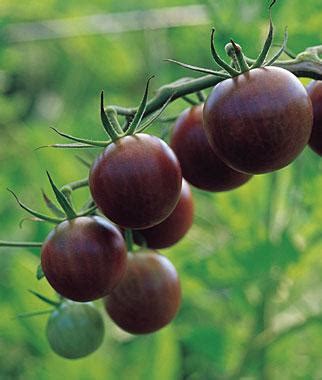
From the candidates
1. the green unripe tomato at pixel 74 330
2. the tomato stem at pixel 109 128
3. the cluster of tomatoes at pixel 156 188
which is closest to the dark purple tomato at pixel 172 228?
the cluster of tomatoes at pixel 156 188

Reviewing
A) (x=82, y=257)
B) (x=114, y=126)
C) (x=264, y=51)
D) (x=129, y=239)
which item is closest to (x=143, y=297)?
(x=129, y=239)

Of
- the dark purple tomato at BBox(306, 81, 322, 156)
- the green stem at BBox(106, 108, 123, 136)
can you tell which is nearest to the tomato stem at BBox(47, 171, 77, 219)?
the green stem at BBox(106, 108, 123, 136)

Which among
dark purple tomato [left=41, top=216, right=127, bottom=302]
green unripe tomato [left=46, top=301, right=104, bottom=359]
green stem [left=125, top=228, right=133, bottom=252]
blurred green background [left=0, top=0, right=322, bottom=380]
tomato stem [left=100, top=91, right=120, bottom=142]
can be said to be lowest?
blurred green background [left=0, top=0, right=322, bottom=380]

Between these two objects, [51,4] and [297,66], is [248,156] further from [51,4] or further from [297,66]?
[51,4]

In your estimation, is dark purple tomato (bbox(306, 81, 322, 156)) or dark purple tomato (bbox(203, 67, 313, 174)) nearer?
dark purple tomato (bbox(203, 67, 313, 174))

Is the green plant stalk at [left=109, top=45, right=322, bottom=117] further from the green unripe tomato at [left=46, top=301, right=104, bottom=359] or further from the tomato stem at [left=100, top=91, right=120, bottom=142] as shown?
the green unripe tomato at [left=46, top=301, right=104, bottom=359]

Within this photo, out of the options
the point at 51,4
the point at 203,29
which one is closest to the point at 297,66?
the point at 203,29

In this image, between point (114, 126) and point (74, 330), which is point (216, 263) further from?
point (114, 126)
